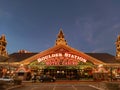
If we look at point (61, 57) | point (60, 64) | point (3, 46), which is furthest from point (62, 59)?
point (3, 46)

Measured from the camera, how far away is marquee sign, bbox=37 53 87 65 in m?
60.4

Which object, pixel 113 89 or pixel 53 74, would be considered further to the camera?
pixel 53 74

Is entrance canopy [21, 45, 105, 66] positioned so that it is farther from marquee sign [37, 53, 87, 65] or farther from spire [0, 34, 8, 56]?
spire [0, 34, 8, 56]

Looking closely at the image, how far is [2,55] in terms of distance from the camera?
63156 millimetres

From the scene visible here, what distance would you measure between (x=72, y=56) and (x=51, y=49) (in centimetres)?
519

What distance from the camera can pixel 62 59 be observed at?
61.0 meters

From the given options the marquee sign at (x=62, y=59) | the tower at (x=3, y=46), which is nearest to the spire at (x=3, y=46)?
the tower at (x=3, y=46)

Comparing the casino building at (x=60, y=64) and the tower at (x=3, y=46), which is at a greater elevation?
the tower at (x=3, y=46)

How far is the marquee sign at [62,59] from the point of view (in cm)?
6041

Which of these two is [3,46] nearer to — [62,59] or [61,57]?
[61,57]

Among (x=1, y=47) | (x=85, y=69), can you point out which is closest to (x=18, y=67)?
(x=1, y=47)

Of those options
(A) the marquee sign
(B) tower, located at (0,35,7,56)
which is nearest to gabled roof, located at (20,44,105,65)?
(A) the marquee sign

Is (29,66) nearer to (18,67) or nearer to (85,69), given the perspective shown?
(18,67)

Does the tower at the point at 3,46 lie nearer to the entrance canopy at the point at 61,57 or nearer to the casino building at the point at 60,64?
the casino building at the point at 60,64
